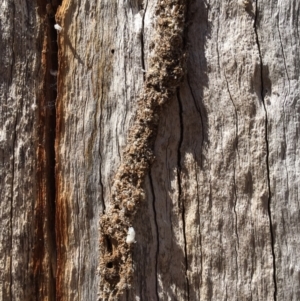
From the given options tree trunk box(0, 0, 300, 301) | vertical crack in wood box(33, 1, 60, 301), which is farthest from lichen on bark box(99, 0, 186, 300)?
vertical crack in wood box(33, 1, 60, 301)

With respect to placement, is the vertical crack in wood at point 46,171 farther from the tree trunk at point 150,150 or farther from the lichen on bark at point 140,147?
the lichen on bark at point 140,147

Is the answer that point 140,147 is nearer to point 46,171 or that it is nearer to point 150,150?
point 150,150

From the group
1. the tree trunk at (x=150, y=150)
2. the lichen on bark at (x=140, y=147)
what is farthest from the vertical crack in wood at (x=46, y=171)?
the lichen on bark at (x=140, y=147)

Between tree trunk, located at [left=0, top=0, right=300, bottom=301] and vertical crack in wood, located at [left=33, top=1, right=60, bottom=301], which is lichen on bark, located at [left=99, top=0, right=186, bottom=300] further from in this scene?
Result: vertical crack in wood, located at [left=33, top=1, right=60, bottom=301]

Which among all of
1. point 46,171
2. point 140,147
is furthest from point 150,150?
point 46,171
